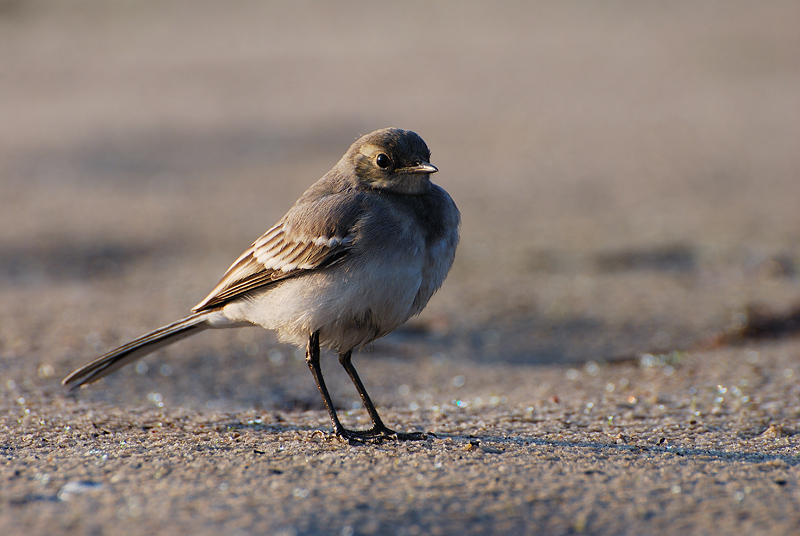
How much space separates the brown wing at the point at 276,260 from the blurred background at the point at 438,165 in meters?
1.00

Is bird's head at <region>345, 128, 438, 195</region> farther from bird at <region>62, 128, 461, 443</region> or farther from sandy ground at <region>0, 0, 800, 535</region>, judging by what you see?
sandy ground at <region>0, 0, 800, 535</region>

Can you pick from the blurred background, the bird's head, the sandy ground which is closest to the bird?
the bird's head

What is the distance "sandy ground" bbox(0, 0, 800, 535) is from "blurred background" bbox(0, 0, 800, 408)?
5 centimetres

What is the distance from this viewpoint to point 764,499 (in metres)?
3.14

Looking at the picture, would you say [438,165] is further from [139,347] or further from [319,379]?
[319,379]

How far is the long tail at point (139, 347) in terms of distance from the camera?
4.85 metres

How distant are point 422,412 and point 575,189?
6443 millimetres

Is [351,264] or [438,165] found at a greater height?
[438,165]

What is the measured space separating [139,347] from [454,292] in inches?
131

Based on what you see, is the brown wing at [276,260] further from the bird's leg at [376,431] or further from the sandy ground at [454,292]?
the sandy ground at [454,292]

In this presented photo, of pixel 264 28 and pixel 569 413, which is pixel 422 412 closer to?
pixel 569 413

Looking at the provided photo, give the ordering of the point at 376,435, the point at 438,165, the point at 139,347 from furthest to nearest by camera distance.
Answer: the point at 438,165
the point at 139,347
the point at 376,435

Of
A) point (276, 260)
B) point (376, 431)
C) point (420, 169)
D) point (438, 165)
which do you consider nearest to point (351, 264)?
point (276, 260)

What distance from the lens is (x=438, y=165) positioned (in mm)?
11977
